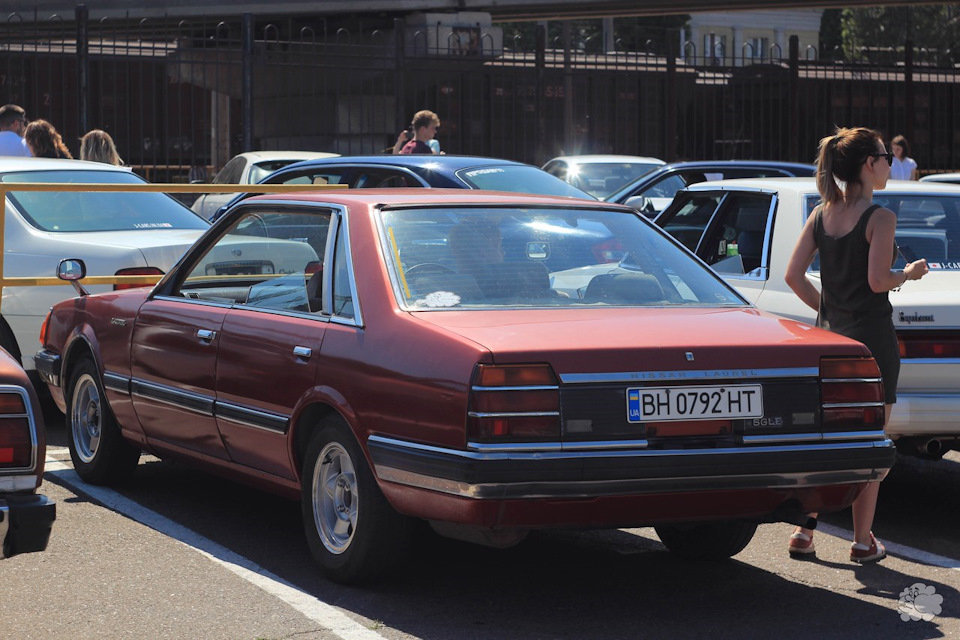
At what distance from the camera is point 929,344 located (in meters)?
6.35

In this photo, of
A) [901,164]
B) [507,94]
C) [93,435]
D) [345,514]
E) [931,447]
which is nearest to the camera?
[345,514]

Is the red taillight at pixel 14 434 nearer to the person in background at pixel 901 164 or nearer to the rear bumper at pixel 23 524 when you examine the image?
the rear bumper at pixel 23 524

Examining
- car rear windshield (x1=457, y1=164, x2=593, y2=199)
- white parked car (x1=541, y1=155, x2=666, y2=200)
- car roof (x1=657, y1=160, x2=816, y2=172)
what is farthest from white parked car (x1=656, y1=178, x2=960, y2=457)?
white parked car (x1=541, y1=155, x2=666, y2=200)

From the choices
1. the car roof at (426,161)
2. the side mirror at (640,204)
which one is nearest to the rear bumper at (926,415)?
the car roof at (426,161)

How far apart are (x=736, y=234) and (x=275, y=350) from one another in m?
3.29

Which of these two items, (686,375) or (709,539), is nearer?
(686,375)

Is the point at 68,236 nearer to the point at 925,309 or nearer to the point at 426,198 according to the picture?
the point at 426,198

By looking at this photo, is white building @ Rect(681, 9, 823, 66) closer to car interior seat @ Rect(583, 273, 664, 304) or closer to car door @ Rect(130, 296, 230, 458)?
car door @ Rect(130, 296, 230, 458)

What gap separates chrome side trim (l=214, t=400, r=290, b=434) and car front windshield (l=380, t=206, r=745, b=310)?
75cm

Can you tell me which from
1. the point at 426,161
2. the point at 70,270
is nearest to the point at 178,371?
the point at 70,270

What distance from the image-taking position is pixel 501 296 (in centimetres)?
525

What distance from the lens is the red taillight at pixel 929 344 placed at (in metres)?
6.34

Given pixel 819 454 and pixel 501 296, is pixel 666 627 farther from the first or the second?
pixel 501 296

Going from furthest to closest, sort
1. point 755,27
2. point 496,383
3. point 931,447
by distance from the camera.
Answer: point 755,27 → point 931,447 → point 496,383
